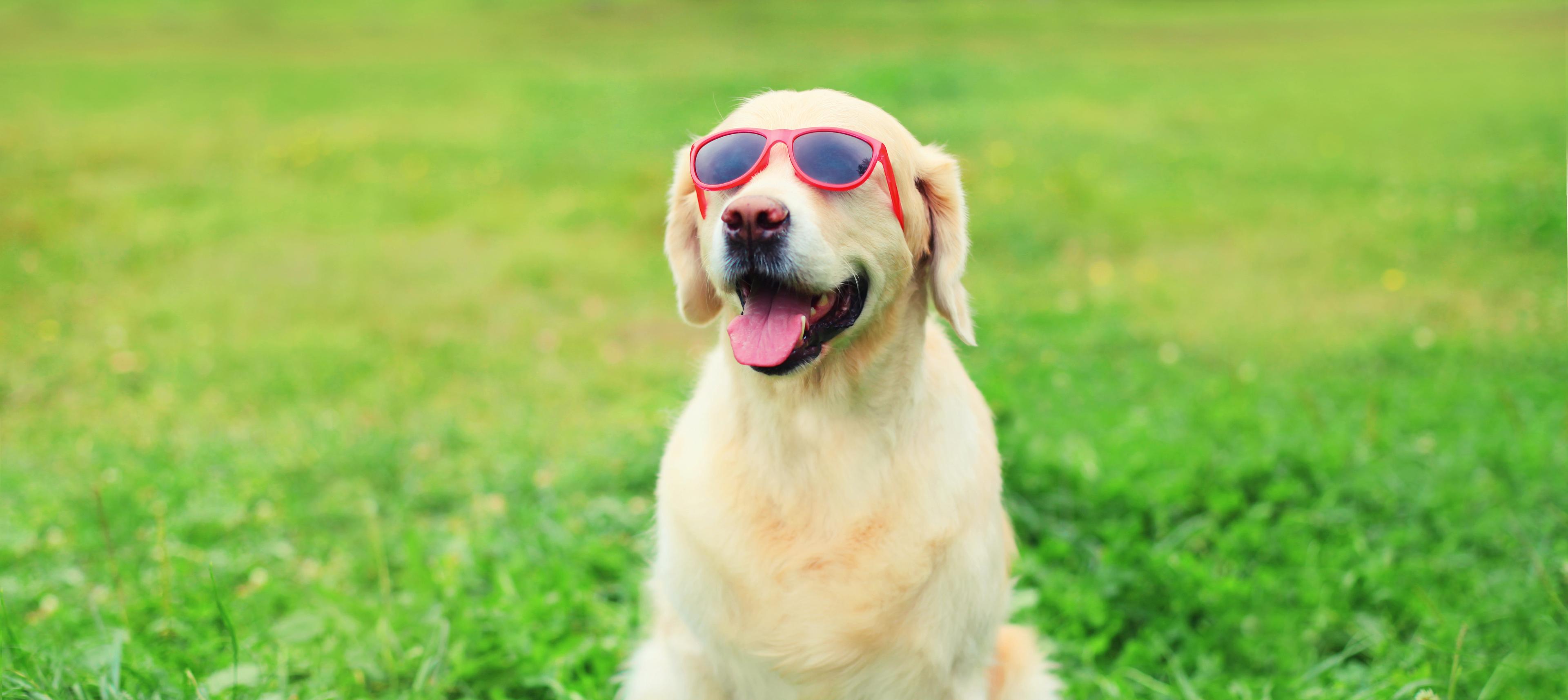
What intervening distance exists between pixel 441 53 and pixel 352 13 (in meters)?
4.00

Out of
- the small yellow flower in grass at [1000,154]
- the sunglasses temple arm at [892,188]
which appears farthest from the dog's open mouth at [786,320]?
the small yellow flower in grass at [1000,154]

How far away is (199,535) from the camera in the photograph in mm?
3797

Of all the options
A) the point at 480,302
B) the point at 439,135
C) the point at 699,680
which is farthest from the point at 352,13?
the point at 699,680

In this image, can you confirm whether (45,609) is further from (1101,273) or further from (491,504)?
(1101,273)

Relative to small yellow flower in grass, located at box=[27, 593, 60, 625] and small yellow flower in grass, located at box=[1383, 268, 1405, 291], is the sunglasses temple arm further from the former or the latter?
small yellow flower in grass, located at box=[1383, 268, 1405, 291]

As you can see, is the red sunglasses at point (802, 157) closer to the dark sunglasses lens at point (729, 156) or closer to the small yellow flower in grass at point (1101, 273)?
the dark sunglasses lens at point (729, 156)

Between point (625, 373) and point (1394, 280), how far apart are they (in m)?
4.88

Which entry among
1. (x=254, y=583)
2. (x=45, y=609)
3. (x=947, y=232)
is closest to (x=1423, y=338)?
(x=947, y=232)

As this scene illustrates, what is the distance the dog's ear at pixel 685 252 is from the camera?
238 centimetres

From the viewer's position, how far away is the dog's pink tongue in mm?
2037

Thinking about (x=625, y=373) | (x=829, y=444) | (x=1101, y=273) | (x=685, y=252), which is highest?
(x=685, y=252)

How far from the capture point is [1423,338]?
5.61 m

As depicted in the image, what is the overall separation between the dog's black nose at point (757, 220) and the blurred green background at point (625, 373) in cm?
144

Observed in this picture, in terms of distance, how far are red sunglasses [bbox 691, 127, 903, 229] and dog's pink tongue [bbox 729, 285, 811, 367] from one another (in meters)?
0.23
